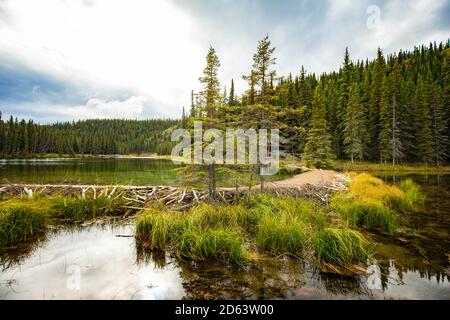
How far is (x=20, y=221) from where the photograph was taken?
805cm

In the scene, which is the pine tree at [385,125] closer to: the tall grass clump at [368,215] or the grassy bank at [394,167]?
the grassy bank at [394,167]

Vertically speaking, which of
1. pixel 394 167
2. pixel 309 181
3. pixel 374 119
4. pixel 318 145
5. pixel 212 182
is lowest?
pixel 309 181

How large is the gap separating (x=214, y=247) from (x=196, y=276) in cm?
95

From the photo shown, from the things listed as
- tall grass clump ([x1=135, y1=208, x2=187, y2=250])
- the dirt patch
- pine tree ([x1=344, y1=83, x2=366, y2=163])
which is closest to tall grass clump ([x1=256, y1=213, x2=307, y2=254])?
tall grass clump ([x1=135, y1=208, x2=187, y2=250])

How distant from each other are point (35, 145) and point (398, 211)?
5017 inches

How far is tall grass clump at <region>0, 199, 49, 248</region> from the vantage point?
755 cm

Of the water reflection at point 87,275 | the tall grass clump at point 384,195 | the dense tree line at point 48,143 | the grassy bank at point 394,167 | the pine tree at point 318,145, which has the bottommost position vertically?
the water reflection at point 87,275

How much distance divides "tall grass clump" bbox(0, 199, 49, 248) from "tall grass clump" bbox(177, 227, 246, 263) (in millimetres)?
5435

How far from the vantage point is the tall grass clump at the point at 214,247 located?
6.32 metres

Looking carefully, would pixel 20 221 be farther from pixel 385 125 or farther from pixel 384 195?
pixel 385 125

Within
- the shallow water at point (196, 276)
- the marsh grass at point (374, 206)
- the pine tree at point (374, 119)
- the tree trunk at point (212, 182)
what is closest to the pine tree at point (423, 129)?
the pine tree at point (374, 119)

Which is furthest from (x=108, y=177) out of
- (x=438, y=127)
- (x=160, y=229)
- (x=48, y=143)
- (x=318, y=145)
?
(x=48, y=143)

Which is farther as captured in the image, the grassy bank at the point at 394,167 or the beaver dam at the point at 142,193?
the grassy bank at the point at 394,167

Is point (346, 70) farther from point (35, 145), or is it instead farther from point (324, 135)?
point (35, 145)
